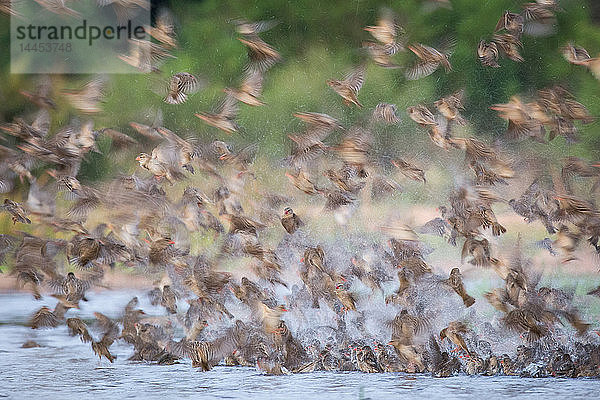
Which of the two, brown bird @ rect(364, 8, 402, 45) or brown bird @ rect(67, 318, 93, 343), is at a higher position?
brown bird @ rect(364, 8, 402, 45)

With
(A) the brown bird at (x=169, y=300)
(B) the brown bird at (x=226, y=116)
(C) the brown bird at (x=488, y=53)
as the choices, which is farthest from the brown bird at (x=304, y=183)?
(C) the brown bird at (x=488, y=53)

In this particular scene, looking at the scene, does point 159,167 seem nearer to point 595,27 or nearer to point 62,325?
point 62,325

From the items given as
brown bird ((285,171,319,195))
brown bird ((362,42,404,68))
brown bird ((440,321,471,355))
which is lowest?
brown bird ((440,321,471,355))

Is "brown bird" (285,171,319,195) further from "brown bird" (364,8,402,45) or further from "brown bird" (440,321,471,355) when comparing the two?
"brown bird" (440,321,471,355)

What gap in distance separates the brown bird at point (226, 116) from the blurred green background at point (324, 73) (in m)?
0.02

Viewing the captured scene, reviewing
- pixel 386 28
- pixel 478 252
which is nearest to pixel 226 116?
pixel 386 28

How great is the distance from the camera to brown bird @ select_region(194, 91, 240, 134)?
2.64 metres

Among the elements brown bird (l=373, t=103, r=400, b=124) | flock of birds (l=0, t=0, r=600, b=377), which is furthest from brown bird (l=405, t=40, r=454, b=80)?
brown bird (l=373, t=103, r=400, b=124)

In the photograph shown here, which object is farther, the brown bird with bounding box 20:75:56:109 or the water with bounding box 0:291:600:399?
the brown bird with bounding box 20:75:56:109

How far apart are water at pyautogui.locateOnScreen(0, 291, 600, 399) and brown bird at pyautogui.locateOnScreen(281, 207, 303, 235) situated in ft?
1.71

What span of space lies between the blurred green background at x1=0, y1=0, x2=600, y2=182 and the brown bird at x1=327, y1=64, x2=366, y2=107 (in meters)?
0.02

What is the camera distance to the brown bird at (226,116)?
2637 millimetres

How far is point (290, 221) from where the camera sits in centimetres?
261

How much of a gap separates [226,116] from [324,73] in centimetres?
39
